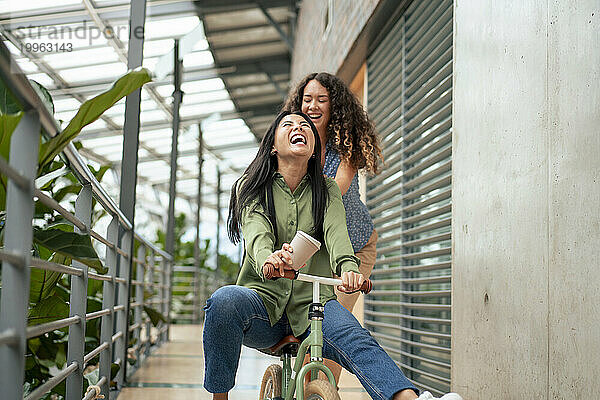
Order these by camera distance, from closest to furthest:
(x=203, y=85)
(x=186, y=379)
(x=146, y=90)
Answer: (x=186, y=379), (x=146, y=90), (x=203, y=85)

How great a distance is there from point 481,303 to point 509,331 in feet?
0.68

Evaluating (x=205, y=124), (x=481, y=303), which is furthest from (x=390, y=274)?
(x=205, y=124)

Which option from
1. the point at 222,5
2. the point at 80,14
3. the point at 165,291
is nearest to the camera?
the point at 165,291

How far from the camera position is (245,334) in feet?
5.65

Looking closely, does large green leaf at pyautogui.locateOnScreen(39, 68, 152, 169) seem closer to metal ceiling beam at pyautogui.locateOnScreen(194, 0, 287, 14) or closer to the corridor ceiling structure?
the corridor ceiling structure

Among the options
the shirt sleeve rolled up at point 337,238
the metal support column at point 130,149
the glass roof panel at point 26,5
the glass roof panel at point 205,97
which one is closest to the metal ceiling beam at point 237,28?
the glass roof panel at point 205,97

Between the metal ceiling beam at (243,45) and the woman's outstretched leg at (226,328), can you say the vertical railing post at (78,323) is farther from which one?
the metal ceiling beam at (243,45)

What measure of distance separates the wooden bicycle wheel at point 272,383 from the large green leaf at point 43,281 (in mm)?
708

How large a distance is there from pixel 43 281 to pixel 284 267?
88 centimetres

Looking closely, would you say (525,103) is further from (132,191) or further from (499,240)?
(132,191)

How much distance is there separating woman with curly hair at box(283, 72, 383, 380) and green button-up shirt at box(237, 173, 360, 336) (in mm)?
→ 337

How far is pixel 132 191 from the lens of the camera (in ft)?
11.0

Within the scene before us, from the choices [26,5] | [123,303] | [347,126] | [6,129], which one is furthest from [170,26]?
[6,129]

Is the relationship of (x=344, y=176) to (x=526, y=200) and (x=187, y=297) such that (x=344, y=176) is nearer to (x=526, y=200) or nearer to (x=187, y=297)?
(x=526, y=200)
